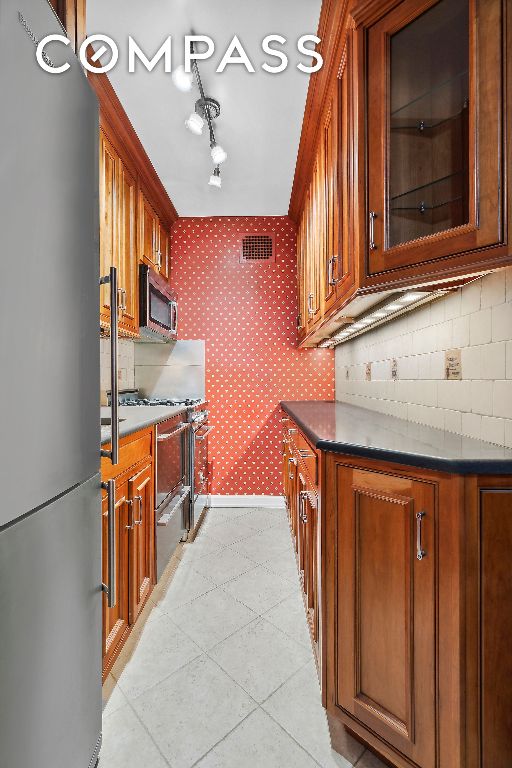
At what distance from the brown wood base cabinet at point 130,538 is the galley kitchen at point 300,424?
16mm

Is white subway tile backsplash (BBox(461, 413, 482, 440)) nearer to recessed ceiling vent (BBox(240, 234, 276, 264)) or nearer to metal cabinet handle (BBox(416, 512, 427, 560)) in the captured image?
metal cabinet handle (BBox(416, 512, 427, 560))

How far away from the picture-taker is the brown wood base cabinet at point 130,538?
52.2 inches

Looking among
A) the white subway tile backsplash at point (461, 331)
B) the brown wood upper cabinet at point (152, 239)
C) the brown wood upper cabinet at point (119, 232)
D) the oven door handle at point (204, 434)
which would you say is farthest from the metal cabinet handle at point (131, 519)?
the brown wood upper cabinet at point (152, 239)

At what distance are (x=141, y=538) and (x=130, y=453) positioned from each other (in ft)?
1.47

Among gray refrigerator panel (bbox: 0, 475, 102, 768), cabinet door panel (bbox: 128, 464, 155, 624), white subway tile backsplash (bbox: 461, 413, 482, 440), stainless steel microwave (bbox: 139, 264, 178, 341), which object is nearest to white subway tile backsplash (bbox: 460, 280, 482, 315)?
white subway tile backsplash (bbox: 461, 413, 482, 440)

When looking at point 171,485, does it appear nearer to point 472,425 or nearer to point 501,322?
point 472,425

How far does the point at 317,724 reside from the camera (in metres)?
1.21

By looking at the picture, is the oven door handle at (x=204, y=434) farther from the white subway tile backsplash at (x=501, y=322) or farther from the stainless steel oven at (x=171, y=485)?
the white subway tile backsplash at (x=501, y=322)

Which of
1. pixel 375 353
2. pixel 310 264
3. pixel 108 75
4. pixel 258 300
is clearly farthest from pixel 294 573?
pixel 108 75

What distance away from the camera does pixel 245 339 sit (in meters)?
3.42

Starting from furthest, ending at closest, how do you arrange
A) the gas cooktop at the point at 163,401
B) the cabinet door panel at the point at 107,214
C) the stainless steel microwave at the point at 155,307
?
the gas cooktop at the point at 163,401 → the stainless steel microwave at the point at 155,307 → the cabinet door panel at the point at 107,214

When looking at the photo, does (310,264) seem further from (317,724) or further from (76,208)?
(317,724)

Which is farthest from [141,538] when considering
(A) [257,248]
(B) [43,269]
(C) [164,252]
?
(A) [257,248]

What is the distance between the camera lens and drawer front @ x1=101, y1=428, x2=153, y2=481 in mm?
→ 1311
